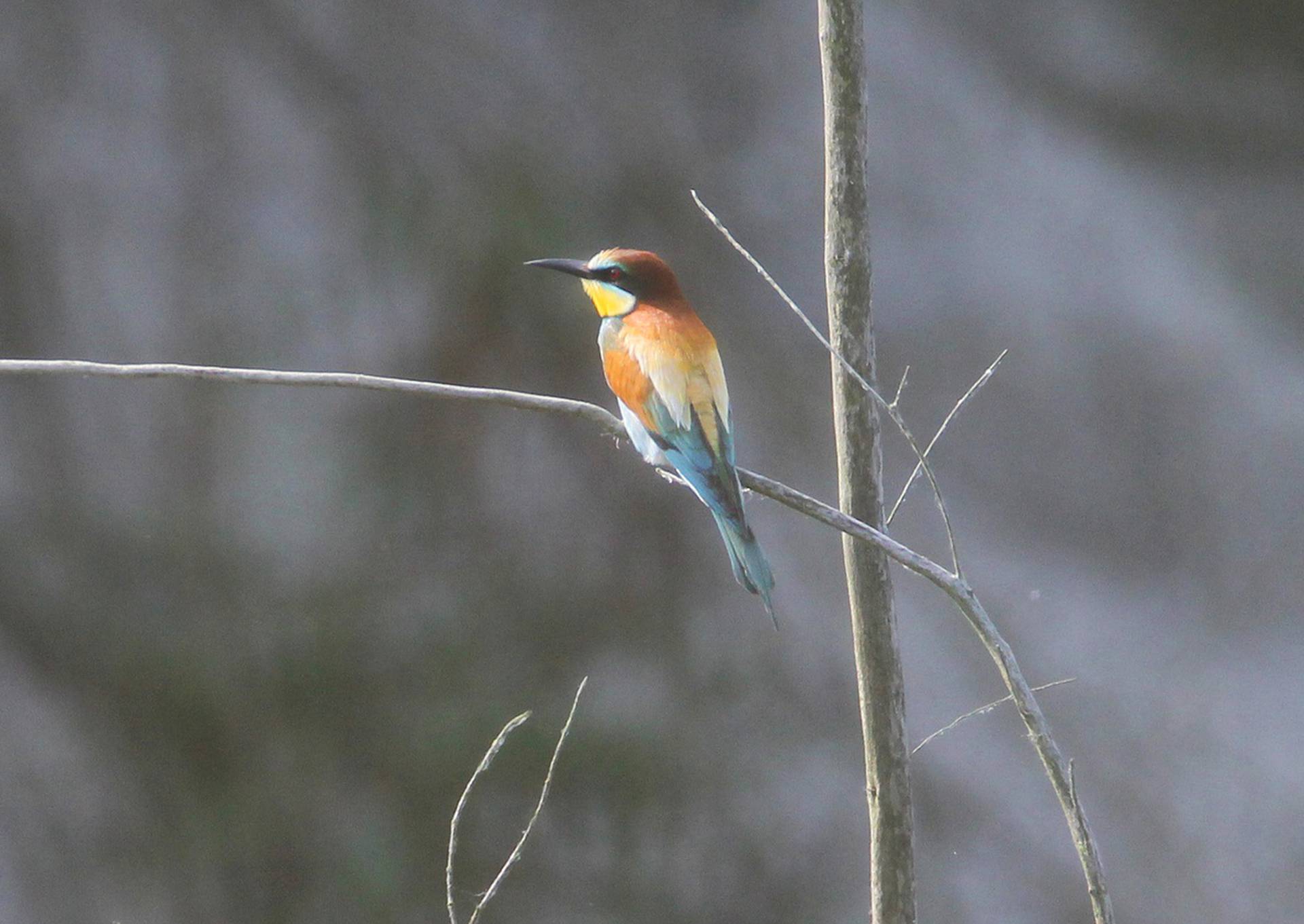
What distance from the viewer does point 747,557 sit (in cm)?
131

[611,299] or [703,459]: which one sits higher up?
[611,299]

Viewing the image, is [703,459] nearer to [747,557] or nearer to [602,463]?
[747,557]

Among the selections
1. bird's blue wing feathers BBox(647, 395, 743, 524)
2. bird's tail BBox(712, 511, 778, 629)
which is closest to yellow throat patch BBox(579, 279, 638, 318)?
bird's blue wing feathers BBox(647, 395, 743, 524)

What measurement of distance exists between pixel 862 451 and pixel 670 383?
287 mm

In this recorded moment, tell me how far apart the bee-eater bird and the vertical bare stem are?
110 mm

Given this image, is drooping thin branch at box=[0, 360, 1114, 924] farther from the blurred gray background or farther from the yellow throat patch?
the blurred gray background

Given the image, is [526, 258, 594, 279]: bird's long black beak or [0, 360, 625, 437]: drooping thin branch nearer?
[0, 360, 625, 437]: drooping thin branch

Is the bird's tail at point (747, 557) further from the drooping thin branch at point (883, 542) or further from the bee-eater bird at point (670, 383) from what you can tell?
the drooping thin branch at point (883, 542)

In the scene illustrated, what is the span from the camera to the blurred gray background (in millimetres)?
2367

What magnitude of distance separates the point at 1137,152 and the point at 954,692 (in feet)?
4.02

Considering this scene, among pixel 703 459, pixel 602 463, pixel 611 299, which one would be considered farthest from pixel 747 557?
pixel 602 463

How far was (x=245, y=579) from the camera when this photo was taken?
2426mm

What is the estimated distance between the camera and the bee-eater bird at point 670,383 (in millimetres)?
1347

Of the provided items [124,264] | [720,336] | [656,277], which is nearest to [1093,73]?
[720,336]
